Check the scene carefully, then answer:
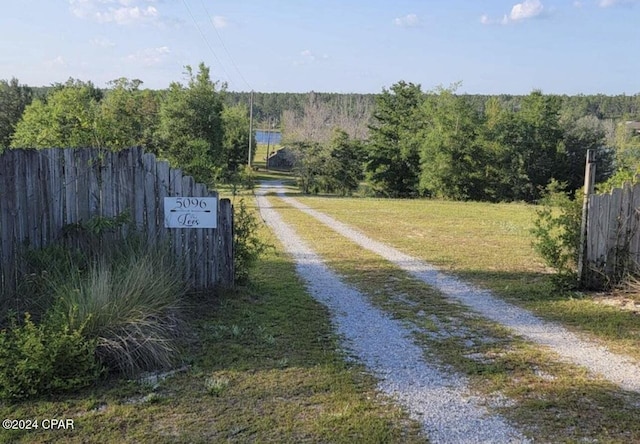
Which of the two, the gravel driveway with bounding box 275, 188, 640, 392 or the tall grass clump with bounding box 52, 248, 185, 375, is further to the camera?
the gravel driveway with bounding box 275, 188, 640, 392

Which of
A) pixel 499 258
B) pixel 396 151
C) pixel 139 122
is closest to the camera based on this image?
pixel 499 258

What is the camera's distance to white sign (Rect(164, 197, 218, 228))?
5961 mm

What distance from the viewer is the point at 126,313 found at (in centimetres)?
430

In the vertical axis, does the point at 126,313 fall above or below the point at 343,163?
below

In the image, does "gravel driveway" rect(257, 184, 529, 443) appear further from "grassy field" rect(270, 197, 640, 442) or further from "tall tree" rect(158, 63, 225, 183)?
"tall tree" rect(158, 63, 225, 183)

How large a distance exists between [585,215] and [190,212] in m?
5.24

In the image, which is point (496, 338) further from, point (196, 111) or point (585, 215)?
point (196, 111)

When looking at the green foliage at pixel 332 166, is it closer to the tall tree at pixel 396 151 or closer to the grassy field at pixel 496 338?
the tall tree at pixel 396 151

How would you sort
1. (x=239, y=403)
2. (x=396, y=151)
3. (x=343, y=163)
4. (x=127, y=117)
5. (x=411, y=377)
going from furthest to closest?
(x=343, y=163)
(x=396, y=151)
(x=127, y=117)
(x=411, y=377)
(x=239, y=403)

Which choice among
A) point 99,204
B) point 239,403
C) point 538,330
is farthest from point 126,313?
point 538,330

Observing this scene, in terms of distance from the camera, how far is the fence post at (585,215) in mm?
7114

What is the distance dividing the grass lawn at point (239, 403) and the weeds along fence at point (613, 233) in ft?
13.8

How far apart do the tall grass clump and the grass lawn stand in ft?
0.73

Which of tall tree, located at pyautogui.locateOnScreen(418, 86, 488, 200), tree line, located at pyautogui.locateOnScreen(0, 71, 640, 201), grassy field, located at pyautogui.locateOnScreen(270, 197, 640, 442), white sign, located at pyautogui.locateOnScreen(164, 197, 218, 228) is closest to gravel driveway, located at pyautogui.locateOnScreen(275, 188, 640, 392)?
grassy field, located at pyautogui.locateOnScreen(270, 197, 640, 442)
